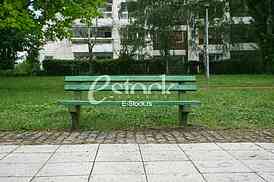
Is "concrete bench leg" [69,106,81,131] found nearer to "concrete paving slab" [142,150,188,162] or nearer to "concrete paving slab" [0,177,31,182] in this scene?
"concrete paving slab" [142,150,188,162]

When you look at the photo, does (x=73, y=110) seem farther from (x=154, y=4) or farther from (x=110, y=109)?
(x=154, y=4)

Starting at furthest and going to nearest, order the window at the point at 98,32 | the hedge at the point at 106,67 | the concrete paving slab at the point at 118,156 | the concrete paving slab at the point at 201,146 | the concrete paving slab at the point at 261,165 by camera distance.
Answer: the window at the point at 98,32, the hedge at the point at 106,67, the concrete paving slab at the point at 201,146, the concrete paving slab at the point at 118,156, the concrete paving slab at the point at 261,165

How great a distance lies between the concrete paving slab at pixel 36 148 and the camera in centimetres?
814

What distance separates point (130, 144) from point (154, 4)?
166 ft

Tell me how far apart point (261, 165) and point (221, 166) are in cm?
52

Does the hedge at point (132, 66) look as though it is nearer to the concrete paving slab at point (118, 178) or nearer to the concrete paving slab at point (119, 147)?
the concrete paving slab at point (119, 147)

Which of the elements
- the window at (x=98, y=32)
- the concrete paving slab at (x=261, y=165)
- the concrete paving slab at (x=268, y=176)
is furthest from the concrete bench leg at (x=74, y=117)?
the window at (x=98, y=32)

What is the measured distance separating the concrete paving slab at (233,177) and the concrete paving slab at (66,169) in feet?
4.84

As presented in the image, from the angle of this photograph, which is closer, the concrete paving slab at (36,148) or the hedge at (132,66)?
the concrete paving slab at (36,148)

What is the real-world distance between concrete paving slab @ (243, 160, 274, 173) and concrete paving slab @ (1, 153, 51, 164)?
107 inches

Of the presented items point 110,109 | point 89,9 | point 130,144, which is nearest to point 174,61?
point 89,9

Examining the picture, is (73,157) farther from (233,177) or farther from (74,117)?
(74,117)

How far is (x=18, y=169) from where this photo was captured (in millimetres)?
6836

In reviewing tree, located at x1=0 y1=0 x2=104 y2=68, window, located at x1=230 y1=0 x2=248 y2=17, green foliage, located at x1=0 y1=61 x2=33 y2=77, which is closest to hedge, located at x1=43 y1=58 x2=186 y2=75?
green foliage, located at x1=0 y1=61 x2=33 y2=77
